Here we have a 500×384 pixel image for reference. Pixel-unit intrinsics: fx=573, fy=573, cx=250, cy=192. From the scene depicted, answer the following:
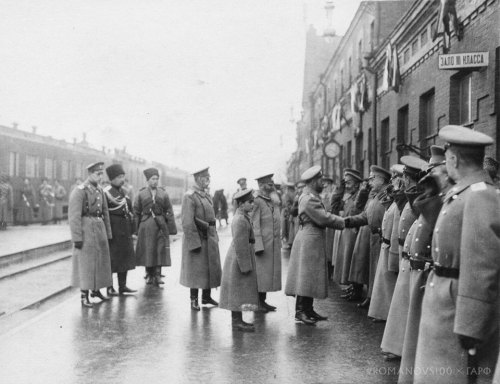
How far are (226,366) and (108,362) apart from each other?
1.08m

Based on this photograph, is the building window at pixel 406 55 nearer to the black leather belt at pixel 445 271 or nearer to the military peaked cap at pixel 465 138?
the military peaked cap at pixel 465 138

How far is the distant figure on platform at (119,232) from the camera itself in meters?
8.76

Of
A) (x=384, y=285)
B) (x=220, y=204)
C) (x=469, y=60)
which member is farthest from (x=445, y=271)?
(x=220, y=204)

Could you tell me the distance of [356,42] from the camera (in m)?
22.4

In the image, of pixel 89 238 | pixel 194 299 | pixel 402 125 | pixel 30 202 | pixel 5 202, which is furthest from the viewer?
pixel 30 202

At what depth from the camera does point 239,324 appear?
21.1ft

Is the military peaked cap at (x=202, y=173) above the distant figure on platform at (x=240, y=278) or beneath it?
above

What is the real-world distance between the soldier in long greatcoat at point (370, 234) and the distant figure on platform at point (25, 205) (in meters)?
19.4

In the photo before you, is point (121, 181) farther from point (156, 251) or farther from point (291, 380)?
point (291, 380)

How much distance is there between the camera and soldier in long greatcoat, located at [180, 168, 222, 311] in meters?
7.66

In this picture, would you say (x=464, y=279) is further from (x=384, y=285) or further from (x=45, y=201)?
(x=45, y=201)

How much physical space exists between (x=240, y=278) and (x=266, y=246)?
1571 mm

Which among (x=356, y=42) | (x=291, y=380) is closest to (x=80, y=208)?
(x=291, y=380)

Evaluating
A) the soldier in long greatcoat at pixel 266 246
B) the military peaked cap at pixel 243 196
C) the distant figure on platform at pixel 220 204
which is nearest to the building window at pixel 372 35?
the distant figure on platform at pixel 220 204
